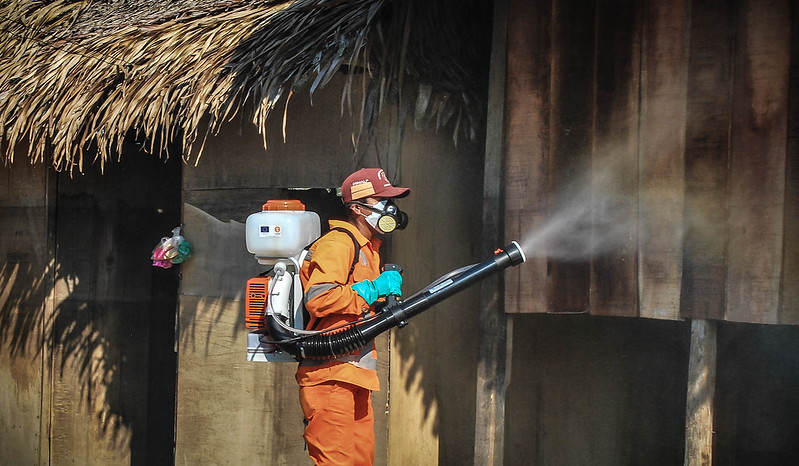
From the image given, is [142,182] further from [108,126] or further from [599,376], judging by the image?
[599,376]

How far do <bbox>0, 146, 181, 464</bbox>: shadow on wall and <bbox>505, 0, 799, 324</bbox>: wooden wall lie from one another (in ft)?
10.3

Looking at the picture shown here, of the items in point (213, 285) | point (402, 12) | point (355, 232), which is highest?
point (402, 12)

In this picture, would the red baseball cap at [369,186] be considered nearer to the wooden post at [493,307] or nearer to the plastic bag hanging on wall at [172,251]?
the wooden post at [493,307]

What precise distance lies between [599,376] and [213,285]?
7.40ft

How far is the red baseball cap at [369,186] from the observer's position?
3697 millimetres

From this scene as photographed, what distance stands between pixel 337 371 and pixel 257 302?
0.50m

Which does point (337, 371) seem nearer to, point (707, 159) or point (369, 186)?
point (369, 186)

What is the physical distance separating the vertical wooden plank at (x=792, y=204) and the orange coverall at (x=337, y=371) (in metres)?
1.74

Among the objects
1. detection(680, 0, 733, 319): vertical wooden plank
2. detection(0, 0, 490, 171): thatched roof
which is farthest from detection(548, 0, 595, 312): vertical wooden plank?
detection(0, 0, 490, 171): thatched roof

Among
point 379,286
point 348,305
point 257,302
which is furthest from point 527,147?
point 257,302

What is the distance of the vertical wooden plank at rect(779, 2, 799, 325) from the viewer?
3.02m

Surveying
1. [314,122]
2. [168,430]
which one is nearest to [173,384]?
[168,430]

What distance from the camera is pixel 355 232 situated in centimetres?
370

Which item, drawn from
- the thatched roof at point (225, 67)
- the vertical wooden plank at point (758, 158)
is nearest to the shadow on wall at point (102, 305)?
the thatched roof at point (225, 67)
